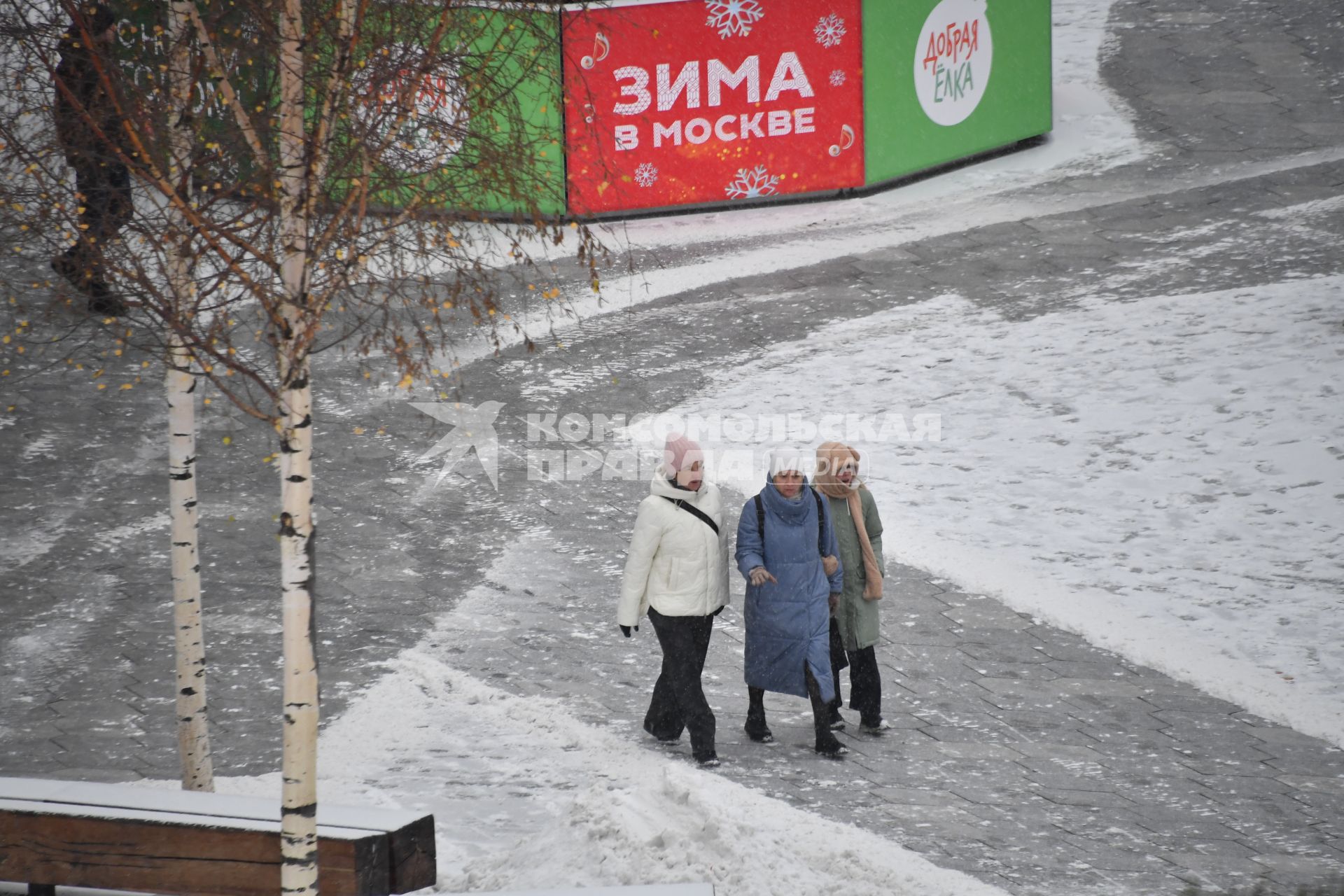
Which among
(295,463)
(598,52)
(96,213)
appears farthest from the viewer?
(598,52)

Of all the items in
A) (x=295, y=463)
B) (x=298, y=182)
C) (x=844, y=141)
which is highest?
(x=844, y=141)

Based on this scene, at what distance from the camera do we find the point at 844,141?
1658cm

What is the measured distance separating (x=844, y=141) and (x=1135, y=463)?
7.24 meters

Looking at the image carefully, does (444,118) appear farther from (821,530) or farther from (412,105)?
(821,530)

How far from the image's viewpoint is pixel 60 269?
243 inches

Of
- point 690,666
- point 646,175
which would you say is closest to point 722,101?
point 646,175

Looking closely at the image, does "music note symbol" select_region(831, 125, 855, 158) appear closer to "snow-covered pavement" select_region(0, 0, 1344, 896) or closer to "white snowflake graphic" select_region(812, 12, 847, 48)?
"snow-covered pavement" select_region(0, 0, 1344, 896)

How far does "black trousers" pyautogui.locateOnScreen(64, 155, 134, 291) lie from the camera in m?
5.74

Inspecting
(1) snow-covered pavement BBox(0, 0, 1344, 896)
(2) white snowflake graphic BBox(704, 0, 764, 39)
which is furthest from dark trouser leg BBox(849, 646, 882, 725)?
(2) white snowflake graphic BBox(704, 0, 764, 39)

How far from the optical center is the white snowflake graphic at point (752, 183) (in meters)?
16.5

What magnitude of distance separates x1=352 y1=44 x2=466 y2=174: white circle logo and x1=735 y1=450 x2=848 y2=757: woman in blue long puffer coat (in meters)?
2.29

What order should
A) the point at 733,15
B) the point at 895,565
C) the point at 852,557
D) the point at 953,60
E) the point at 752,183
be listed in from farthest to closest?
the point at 953,60
the point at 752,183
the point at 733,15
the point at 895,565
the point at 852,557

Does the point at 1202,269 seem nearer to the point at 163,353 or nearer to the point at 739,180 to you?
the point at 739,180

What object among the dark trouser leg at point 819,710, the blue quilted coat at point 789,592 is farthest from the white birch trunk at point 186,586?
the dark trouser leg at point 819,710
